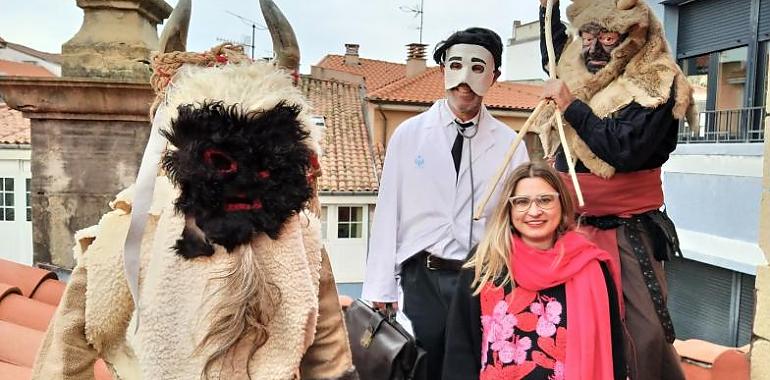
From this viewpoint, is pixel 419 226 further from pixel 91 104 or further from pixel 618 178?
pixel 91 104

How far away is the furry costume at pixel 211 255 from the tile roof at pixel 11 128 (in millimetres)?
17270

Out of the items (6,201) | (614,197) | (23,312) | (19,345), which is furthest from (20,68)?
(614,197)

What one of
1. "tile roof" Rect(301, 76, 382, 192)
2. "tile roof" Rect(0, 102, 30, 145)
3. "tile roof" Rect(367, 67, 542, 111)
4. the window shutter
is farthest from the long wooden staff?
"tile roof" Rect(0, 102, 30, 145)

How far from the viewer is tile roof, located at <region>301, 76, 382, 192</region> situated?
61.0 feet

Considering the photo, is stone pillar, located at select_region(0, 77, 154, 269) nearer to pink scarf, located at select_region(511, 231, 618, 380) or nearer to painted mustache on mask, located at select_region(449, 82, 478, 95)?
painted mustache on mask, located at select_region(449, 82, 478, 95)

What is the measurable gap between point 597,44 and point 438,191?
881 mm

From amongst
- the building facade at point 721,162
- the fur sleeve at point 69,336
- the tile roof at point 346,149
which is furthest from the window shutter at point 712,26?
the tile roof at point 346,149

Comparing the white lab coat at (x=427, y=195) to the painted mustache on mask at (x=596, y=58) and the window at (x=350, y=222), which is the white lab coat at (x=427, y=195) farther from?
the window at (x=350, y=222)

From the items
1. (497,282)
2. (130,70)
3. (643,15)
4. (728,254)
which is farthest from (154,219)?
(728,254)

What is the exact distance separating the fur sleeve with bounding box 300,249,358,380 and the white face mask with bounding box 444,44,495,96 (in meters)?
1.27

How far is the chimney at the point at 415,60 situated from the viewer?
2156 cm

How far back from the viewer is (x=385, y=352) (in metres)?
2.57

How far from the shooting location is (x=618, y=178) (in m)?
2.42

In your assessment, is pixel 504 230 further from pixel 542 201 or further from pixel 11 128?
pixel 11 128
